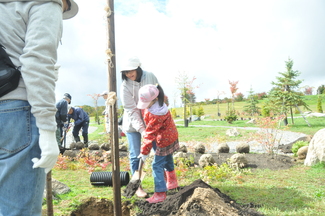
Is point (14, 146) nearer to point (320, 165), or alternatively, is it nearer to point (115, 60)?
point (115, 60)

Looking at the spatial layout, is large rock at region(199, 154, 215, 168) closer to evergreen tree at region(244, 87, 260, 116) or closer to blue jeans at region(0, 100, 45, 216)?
blue jeans at region(0, 100, 45, 216)

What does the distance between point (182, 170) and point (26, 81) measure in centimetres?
437

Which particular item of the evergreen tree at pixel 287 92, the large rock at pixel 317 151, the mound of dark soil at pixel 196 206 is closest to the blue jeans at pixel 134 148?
the mound of dark soil at pixel 196 206

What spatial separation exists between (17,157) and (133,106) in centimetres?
268

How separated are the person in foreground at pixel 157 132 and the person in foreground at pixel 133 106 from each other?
25 cm

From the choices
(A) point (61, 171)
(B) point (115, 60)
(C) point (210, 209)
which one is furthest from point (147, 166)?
(B) point (115, 60)

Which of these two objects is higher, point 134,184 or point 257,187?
point 134,184

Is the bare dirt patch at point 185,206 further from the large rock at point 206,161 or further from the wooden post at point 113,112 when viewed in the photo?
the large rock at point 206,161

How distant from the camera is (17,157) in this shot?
4.17ft

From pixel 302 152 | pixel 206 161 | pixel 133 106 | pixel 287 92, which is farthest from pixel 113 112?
pixel 287 92

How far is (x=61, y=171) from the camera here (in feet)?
20.4

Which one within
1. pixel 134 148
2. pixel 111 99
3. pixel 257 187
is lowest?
pixel 257 187

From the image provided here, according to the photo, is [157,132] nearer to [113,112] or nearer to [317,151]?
[113,112]

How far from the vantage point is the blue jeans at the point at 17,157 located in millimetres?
1274
